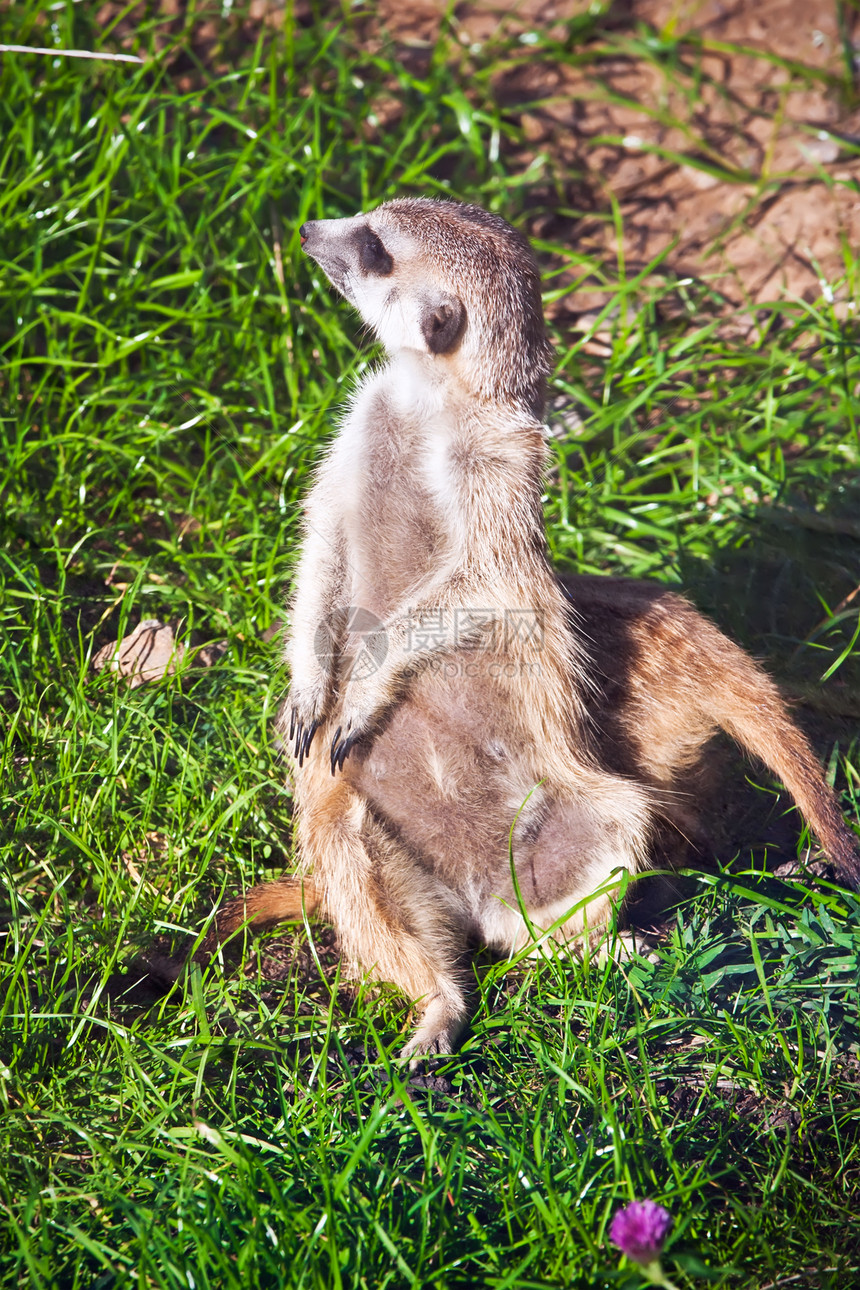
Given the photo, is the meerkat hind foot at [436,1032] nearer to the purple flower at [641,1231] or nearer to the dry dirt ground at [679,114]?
the purple flower at [641,1231]

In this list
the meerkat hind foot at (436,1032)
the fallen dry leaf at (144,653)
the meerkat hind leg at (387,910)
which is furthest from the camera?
the fallen dry leaf at (144,653)

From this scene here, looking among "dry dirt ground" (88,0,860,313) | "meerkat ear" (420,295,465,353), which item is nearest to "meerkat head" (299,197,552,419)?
"meerkat ear" (420,295,465,353)

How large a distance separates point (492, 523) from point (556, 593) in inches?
10.0

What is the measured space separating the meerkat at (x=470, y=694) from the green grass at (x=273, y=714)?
21cm

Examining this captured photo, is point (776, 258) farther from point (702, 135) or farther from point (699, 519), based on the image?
point (699, 519)

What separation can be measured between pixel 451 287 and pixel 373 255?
292 mm

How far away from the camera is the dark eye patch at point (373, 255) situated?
303 cm

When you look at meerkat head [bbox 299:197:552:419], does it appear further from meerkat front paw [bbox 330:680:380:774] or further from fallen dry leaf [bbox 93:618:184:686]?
fallen dry leaf [bbox 93:618:184:686]

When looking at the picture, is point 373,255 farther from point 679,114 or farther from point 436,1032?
point 679,114

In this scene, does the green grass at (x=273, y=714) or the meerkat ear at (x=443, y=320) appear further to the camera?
the meerkat ear at (x=443, y=320)

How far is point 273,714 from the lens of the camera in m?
3.53

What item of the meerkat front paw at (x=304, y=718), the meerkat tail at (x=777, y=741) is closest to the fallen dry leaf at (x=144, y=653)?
the meerkat front paw at (x=304, y=718)

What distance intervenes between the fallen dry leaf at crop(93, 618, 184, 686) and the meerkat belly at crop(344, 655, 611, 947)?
3.42ft

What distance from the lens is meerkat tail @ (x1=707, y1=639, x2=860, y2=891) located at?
2.86 m
